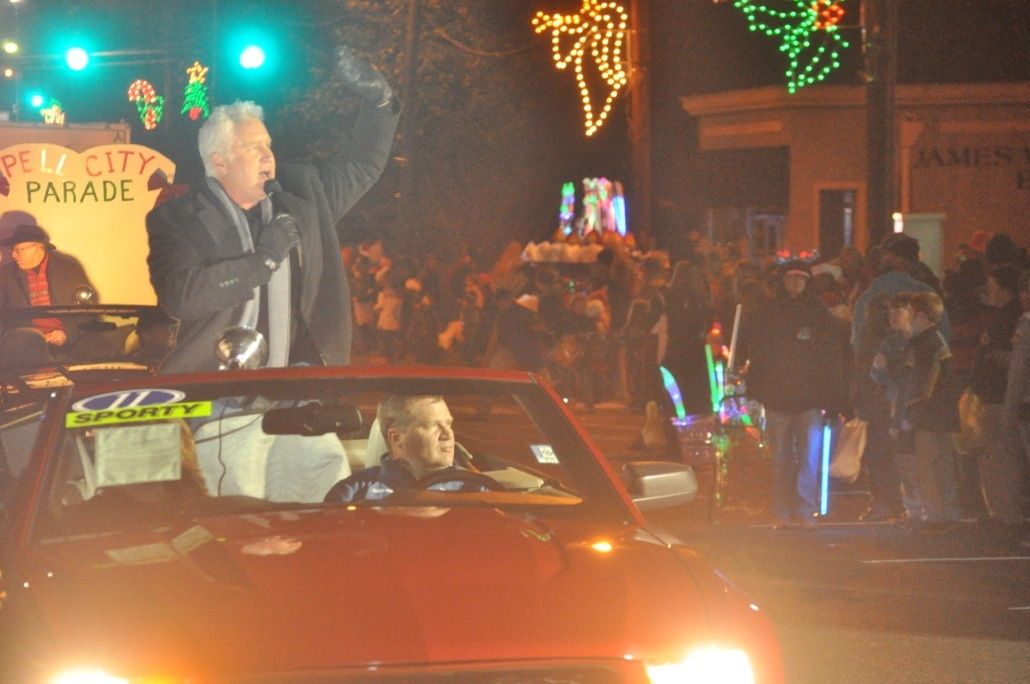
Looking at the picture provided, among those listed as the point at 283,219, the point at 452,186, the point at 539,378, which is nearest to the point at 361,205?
the point at 452,186

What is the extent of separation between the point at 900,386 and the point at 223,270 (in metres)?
5.99

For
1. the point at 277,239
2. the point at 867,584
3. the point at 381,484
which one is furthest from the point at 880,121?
the point at 381,484

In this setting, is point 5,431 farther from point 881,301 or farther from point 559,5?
point 559,5

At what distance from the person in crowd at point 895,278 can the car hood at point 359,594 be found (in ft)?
29.2

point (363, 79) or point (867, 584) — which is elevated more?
point (363, 79)

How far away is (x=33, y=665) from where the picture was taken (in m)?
3.93

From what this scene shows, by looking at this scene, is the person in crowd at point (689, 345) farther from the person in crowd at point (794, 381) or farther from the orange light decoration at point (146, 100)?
the orange light decoration at point (146, 100)

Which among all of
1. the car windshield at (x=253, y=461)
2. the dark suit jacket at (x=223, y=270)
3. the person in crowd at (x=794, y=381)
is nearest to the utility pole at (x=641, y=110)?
the person in crowd at (x=794, y=381)

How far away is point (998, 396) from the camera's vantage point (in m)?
12.9

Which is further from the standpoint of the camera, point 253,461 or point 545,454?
point 253,461

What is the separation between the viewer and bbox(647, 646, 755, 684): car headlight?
4043 millimetres

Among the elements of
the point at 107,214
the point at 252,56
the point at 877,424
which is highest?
the point at 252,56

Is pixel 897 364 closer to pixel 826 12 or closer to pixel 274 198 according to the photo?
pixel 274 198

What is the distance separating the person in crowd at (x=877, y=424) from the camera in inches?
521
